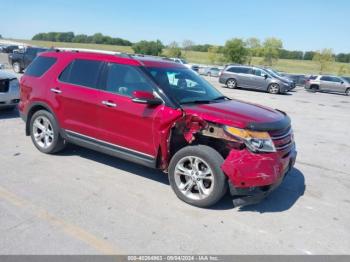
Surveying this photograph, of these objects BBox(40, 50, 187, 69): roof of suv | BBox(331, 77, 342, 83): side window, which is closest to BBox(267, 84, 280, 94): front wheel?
BBox(331, 77, 342, 83): side window

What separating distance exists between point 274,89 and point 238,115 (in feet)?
65.8

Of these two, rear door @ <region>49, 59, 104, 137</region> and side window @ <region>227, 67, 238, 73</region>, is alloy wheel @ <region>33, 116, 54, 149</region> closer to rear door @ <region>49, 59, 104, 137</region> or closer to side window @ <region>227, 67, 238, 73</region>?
rear door @ <region>49, 59, 104, 137</region>

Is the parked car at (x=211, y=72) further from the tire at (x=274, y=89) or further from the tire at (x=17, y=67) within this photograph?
the tire at (x=17, y=67)

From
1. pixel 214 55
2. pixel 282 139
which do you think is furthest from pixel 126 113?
pixel 214 55

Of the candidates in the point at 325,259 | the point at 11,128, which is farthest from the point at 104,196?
the point at 11,128

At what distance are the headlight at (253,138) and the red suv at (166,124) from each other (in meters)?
0.01

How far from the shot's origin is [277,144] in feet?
13.5

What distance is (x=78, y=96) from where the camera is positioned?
519 centimetres

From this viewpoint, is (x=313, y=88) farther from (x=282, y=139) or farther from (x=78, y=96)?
(x=78, y=96)

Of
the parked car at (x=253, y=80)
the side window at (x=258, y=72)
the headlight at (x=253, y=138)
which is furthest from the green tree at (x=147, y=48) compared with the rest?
the headlight at (x=253, y=138)

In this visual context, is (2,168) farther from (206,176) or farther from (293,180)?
(293,180)

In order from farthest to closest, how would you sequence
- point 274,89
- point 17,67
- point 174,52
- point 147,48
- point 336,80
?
1. point 174,52
2. point 147,48
3. point 336,80
4. point 274,89
5. point 17,67

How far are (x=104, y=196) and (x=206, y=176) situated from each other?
4.41 ft

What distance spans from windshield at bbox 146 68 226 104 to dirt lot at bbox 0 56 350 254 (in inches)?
51.7
